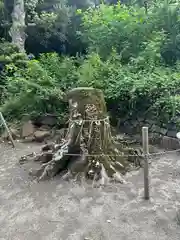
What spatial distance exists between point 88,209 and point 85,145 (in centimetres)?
114

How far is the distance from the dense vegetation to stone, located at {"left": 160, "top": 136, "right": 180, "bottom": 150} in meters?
0.36

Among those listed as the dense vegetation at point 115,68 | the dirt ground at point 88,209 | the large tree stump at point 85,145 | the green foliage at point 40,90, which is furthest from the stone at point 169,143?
the green foliage at point 40,90

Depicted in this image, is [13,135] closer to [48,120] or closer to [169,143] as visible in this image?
[48,120]

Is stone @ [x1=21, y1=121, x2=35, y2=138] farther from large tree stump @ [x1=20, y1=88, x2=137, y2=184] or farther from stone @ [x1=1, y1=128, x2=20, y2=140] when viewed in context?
large tree stump @ [x1=20, y1=88, x2=137, y2=184]

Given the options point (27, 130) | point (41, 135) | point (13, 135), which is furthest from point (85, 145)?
point (13, 135)

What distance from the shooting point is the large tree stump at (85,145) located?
3701mm

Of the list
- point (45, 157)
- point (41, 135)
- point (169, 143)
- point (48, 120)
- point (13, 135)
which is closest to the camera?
point (45, 157)

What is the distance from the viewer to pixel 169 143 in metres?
4.95

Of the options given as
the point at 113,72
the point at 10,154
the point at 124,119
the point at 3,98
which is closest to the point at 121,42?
the point at 113,72

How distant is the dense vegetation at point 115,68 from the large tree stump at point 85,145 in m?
1.56

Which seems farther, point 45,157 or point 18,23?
point 18,23

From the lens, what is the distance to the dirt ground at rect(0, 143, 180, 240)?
2.45 m

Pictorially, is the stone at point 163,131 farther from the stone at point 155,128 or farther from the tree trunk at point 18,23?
the tree trunk at point 18,23

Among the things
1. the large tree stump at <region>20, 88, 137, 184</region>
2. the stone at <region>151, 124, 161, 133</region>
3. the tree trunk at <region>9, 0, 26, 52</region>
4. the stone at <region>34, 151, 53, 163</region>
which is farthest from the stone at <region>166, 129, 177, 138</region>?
the tree trunk at <region>9, 0, 26, 52</region>
